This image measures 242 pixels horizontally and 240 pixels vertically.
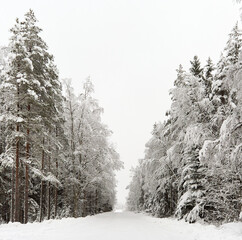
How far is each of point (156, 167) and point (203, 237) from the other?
17.5 metres

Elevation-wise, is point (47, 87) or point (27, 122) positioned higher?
point (47, 87)

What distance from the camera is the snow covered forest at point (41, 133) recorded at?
13.8 m

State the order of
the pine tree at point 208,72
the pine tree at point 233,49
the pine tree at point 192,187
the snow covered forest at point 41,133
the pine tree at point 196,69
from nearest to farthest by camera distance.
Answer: the snow covered forest at point 41,133
the pine tree at point 233,49
the pine tree at point 192,187
the pine tree at point 208,72
the pine tree at point 196,69

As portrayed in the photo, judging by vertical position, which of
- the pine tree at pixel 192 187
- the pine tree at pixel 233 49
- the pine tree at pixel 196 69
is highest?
the pine tree at pixel 196 69

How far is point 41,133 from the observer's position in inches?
604

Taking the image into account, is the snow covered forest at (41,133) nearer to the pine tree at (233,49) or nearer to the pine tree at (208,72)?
the pine tree at (208,72)

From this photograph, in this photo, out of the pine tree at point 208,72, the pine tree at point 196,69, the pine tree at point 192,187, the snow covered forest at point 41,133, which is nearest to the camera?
the snow covered forest at point 41,133

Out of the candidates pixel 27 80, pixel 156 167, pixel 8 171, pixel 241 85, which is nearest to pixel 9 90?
pixel 27 80

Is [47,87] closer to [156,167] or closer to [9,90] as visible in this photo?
[9,90]

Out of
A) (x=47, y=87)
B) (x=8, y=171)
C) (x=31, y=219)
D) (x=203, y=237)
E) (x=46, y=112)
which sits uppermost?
(x=47, y=87)

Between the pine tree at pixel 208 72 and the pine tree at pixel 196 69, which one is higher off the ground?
the pine tree at pixel 196 69

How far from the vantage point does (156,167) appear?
2736cm

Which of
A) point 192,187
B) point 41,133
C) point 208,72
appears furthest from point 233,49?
point 41,133

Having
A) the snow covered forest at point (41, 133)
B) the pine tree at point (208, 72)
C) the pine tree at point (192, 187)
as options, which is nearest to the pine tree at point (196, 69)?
the pine tree at point (208, 72)
